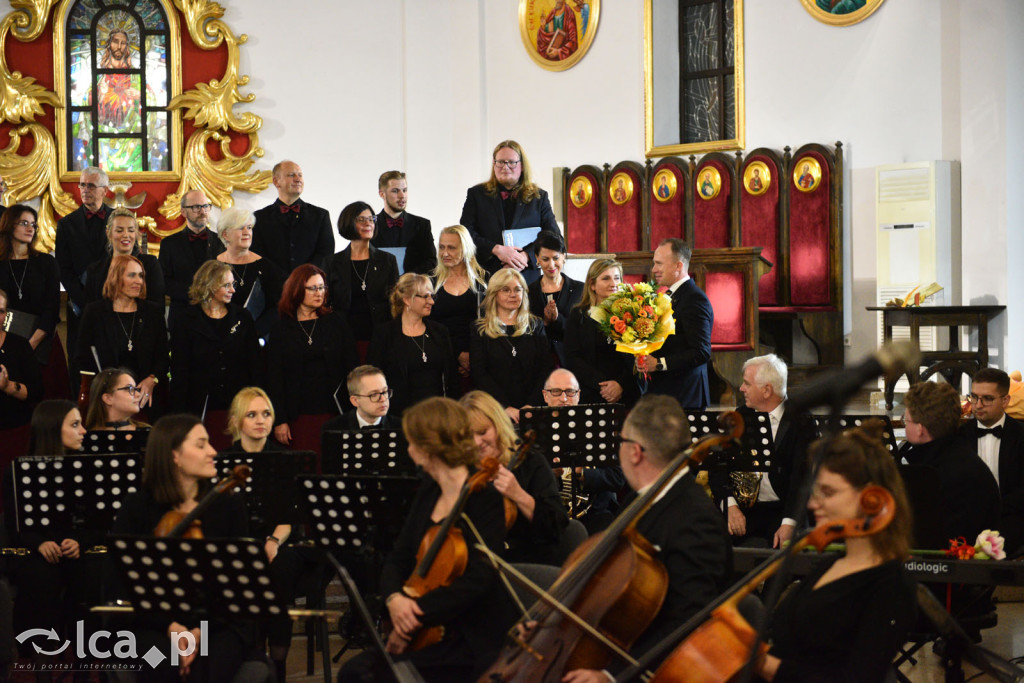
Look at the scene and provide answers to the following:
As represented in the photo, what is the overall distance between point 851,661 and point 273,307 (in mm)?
5024

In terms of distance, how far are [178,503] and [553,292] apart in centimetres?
363

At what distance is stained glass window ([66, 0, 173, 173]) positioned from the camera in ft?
42.2

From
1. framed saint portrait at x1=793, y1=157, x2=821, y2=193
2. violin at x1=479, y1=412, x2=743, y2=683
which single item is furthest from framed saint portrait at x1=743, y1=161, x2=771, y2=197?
violin at x1=479, y1=412, x2=743, y2=683

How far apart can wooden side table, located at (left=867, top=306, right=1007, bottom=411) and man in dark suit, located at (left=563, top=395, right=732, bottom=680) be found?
6.85 m

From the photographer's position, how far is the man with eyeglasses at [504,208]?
24.9 ft

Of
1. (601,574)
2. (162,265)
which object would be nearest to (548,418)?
(601,574)

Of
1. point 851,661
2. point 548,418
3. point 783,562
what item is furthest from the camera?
point 548,418

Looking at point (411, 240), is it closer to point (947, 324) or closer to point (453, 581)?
point (453, 581)

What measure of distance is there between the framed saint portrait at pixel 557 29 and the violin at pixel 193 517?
9.90m

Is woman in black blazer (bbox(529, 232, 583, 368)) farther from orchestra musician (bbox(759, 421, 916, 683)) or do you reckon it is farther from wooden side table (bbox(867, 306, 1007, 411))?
orchestra musician (bbox(759, 421, 916, 683))

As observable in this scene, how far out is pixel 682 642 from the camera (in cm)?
293

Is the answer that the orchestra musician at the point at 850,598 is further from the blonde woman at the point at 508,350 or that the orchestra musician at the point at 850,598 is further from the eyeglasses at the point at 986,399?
the blonde woman at the point at 508,350

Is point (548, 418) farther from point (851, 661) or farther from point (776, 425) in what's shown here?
point (851, 661)

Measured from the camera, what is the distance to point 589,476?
5.80 m
